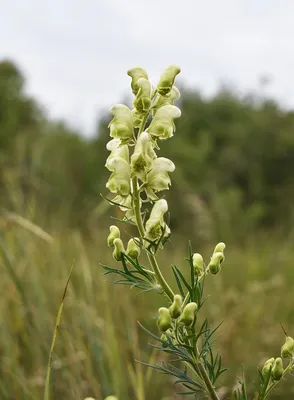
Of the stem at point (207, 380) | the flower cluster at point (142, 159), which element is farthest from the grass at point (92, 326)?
the flower cluster at point (142, 159)

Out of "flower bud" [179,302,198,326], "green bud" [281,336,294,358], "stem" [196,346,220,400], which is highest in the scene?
"flower bud" [179,302,198,326]

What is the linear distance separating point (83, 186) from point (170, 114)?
16170 mm

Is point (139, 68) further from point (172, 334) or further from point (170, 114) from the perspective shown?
point (172, 334)

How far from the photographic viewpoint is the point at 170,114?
1.36 meters

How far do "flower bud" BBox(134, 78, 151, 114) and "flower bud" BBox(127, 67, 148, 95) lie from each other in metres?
0.02

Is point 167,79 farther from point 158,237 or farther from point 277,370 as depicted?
point 277,370

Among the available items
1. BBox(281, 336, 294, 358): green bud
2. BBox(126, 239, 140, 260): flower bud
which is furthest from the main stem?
BBox(281, 336, 294, 358): green bud

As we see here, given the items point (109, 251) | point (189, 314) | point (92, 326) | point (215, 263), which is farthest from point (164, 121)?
point (109, 251)

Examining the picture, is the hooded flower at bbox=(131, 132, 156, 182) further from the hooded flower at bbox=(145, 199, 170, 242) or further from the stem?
the stem

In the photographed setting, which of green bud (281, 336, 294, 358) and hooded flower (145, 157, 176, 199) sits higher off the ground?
hooded flower (145, 157, 176, 199)

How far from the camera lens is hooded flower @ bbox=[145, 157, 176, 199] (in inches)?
52.0

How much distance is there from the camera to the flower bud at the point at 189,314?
3.89 ft

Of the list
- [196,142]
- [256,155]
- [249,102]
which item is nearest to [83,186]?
[196,142]

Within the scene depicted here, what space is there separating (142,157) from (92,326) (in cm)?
230
